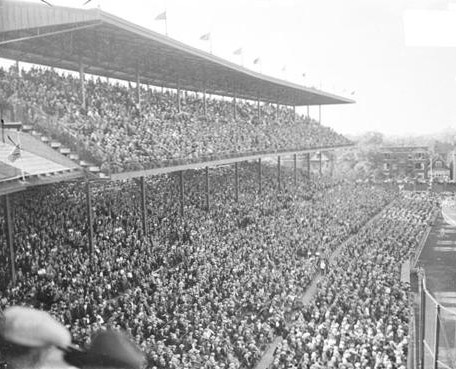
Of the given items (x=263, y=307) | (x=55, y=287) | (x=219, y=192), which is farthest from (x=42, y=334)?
(x=219, y=192)

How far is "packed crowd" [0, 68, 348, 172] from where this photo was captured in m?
15.6

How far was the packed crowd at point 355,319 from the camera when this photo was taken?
1070 centimetres

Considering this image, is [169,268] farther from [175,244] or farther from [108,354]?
[108,354]

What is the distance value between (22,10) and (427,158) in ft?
198

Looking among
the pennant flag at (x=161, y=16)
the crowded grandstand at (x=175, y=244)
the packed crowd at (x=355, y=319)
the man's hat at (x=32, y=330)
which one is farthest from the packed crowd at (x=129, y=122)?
the man's hat at (x=32, y=330)

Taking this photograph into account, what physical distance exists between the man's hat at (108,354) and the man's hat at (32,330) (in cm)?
5

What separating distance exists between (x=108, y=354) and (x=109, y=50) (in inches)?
825

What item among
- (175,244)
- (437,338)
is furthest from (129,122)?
(437,338)

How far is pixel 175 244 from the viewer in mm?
18531

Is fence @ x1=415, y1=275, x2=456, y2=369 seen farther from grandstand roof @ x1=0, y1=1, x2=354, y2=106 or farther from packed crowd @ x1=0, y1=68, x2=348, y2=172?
packed crowd @ x1=0, y1=68, x2=348, y2=172

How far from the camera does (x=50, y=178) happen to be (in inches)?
551

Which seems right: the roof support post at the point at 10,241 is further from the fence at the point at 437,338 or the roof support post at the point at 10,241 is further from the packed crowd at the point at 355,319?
the fence at the point at 437,338

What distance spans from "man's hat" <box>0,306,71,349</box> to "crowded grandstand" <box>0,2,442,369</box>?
5 cm

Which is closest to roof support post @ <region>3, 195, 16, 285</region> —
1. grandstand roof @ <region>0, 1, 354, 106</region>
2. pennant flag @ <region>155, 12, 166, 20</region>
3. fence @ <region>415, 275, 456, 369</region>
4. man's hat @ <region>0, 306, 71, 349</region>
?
grandstand roof @ <region>0, 1, 354, 106</region>
